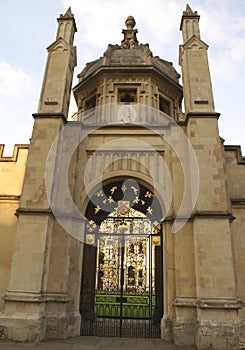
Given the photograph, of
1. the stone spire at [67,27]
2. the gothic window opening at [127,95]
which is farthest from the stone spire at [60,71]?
the gothic window opening at [127,95]

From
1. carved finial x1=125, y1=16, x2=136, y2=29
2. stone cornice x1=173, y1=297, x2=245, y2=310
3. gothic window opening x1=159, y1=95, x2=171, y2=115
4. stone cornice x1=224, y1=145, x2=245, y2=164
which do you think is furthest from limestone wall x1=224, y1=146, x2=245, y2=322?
carved finial x1=125, y1=16, x2=136, y2=29

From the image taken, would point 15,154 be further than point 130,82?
No

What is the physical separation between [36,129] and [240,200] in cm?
772

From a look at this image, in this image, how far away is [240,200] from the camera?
393 inches

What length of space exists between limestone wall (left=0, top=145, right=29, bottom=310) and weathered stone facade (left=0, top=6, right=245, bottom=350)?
4cm

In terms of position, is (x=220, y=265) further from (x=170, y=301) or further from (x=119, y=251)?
(x=119, y=251)

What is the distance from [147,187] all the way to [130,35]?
1268 centimetres

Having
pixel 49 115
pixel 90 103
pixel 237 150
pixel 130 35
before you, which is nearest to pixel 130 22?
pixel 130 35

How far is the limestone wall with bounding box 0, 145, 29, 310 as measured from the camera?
9.41 meters

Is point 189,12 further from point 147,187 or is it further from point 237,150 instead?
point 147,187

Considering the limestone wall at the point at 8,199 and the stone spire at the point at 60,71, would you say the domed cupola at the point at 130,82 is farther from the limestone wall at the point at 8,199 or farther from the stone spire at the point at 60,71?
the limestone wall at the point at 8,199

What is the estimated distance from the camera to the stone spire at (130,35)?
17375mm

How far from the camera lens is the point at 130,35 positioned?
18344 millimetres

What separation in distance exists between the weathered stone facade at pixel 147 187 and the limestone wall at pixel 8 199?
4cm
